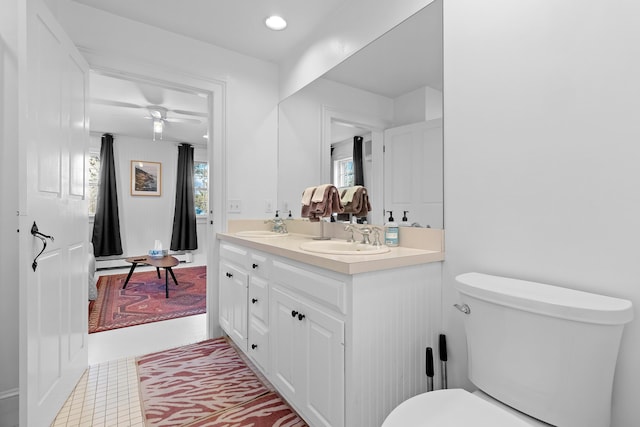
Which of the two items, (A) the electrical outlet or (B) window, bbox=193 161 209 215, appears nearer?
(A) the electrical outlet

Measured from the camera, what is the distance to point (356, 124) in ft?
6.53

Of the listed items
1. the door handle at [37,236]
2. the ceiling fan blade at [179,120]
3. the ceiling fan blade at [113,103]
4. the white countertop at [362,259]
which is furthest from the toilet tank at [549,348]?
the ceiling fan blade at [179,120]

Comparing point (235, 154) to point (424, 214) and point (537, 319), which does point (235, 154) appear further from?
point (537, 319)

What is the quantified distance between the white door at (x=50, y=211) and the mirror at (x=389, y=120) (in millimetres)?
1469

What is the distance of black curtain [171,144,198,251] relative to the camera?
570cm

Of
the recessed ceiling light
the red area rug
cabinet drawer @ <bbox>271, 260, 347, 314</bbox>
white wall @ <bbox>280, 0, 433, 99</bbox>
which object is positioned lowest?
the red area rug

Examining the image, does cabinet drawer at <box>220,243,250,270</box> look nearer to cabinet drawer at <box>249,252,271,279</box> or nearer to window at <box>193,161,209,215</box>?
cabinet drawer at <box>249,252,271,279</box>

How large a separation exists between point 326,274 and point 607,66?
1.14 m

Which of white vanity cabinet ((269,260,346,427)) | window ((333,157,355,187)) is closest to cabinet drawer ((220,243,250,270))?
white vanity cabinet ((269,260,346,427))

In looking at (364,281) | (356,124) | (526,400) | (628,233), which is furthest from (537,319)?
(356,124)

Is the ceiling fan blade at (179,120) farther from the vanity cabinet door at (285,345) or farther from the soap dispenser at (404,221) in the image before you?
the soap dispenser at (404,221)

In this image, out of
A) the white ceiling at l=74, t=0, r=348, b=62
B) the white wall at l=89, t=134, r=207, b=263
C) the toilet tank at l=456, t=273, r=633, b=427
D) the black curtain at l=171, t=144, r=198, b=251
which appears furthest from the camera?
the black curtain at l=171, t=144, r=198, b=251

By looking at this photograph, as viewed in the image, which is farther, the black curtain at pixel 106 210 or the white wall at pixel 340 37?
the black curtain at pixel 106 210

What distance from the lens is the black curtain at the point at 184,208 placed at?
570 cm
